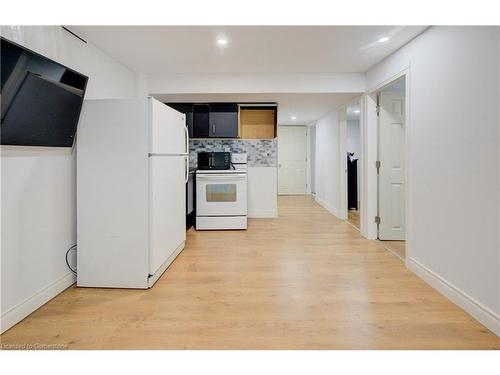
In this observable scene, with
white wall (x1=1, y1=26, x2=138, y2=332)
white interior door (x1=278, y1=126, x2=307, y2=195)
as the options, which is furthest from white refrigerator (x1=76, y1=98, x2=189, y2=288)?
white interior door (x1=278, y1=126, x2=307, y2=195)

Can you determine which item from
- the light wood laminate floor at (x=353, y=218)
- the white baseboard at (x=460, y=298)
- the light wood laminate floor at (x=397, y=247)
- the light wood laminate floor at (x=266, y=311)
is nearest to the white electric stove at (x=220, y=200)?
the light wood laminate floor at (x=266, y=311)

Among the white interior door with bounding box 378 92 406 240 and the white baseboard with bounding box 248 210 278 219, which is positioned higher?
the white interior door with bounding box 378 92 406 240

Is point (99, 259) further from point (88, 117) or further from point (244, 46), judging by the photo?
point (244, 46)

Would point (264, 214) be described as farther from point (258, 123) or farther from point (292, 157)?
point (292, 157)

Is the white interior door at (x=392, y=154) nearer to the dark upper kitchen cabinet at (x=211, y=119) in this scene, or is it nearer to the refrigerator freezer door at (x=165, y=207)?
the dark upper kitchen cabinet at (x=211, y=119)

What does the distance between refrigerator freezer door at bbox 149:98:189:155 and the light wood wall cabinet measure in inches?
80.0

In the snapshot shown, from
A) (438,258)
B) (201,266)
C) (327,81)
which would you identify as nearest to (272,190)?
(327,81)

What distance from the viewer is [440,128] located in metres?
2.60

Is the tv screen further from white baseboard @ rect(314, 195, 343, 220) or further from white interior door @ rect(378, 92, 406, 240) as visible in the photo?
white baseboard @ rect(314, 195, 343, 220)

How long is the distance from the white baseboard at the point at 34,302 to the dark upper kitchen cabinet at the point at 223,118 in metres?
3.25

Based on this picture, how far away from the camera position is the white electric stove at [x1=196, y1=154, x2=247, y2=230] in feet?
16.0

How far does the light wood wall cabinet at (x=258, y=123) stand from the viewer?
5609 millimetres
